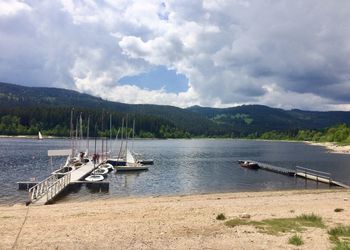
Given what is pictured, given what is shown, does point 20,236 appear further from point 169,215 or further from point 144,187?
point 144,187

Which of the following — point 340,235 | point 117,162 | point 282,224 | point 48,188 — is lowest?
point 48,188

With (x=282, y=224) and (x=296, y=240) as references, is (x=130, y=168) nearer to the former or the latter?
(x=282, y=224)

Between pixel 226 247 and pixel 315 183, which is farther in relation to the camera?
pixel 315 183

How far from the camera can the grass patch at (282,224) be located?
2128 centimetres

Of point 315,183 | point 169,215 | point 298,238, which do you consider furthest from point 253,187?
point 298,238

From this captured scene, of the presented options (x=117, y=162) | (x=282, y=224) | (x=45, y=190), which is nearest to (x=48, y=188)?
(x=45, y=190)

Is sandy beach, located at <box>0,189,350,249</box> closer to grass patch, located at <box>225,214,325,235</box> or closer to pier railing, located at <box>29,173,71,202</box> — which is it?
grass patch, located at <box>225,214,325,235</box>

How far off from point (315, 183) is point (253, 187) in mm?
12604

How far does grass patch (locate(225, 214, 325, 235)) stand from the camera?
21281mm

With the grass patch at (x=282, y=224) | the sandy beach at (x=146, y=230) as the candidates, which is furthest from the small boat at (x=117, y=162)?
the grass patch at (x=282, y=224)

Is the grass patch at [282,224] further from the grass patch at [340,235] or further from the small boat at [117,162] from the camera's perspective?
the small boat at [117,162]

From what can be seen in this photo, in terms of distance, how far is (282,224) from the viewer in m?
22.8

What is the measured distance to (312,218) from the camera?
2442cm

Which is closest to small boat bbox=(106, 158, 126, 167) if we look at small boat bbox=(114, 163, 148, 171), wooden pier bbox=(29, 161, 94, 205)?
small boat bbox=(114, 163, 148, 171)
